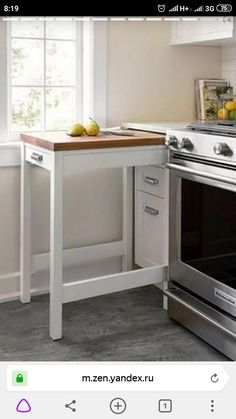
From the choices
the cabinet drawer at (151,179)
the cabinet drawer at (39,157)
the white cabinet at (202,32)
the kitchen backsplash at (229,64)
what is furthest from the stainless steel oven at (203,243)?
the kitchen backsplash at (229,64)

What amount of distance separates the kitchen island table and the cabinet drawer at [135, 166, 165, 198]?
0.16 meters

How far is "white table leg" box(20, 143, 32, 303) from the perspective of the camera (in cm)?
216

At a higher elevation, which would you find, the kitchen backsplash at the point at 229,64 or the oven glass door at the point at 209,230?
the kitchen backsplash at the point at 229,64

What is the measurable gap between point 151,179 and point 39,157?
0.54 m

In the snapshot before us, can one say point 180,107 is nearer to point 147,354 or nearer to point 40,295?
point 40,295

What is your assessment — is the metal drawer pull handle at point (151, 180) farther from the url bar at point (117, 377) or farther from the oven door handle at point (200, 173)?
the url bar at point (117, 377)

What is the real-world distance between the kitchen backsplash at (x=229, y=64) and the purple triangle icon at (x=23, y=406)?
232 centimetres

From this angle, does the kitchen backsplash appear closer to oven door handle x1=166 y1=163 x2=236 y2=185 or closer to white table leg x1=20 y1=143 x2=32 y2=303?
oven door handle x1=166 y1=163 x2=236 y2=185

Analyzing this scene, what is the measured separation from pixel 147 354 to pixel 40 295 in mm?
769

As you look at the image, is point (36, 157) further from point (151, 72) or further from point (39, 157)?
point (151, 72)

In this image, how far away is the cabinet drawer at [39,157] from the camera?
1848mm
